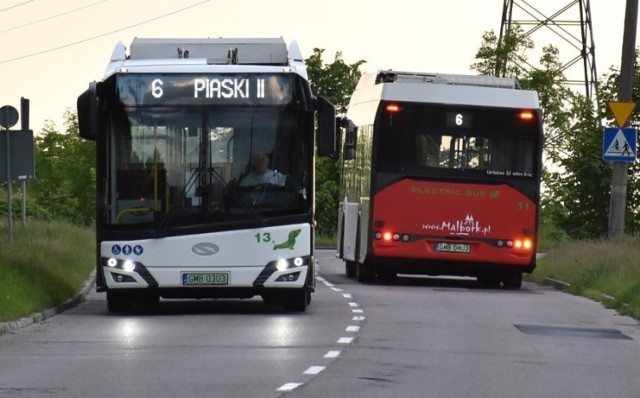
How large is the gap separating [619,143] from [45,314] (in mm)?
13216

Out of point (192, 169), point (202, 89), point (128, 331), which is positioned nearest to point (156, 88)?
point (202, 89)

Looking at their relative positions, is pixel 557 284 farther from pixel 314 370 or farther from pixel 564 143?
pixel 564 143

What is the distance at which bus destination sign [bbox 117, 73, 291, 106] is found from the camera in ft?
74.9

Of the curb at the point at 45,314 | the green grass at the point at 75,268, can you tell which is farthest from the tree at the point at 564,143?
the curb at the point at 45,314

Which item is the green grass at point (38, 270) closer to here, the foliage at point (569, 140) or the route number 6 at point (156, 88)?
the route number 6 at point (156, 88)

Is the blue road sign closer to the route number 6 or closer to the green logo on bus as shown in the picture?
the green logo on bus

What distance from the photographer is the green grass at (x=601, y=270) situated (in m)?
27.8

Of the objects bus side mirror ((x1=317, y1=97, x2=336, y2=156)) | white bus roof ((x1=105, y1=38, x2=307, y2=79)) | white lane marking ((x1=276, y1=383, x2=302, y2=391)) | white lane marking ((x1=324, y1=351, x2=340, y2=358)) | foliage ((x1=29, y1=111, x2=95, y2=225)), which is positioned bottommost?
foliage ((x1=29, y1=111, x2=95, y2=225))

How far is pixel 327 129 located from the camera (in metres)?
22.6

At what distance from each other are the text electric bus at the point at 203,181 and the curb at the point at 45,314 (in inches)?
34.7

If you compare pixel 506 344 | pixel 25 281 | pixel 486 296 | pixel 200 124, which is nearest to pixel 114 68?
pixel 200 124

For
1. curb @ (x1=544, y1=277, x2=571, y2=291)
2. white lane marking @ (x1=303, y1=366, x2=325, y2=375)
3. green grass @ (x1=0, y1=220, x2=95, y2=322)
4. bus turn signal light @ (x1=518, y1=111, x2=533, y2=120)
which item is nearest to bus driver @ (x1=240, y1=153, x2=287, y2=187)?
green grass @ (x1=0, y1=220, x2=95, y2=322)

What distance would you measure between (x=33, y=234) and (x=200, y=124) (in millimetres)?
17949

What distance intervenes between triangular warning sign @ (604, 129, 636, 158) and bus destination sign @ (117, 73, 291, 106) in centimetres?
1104
